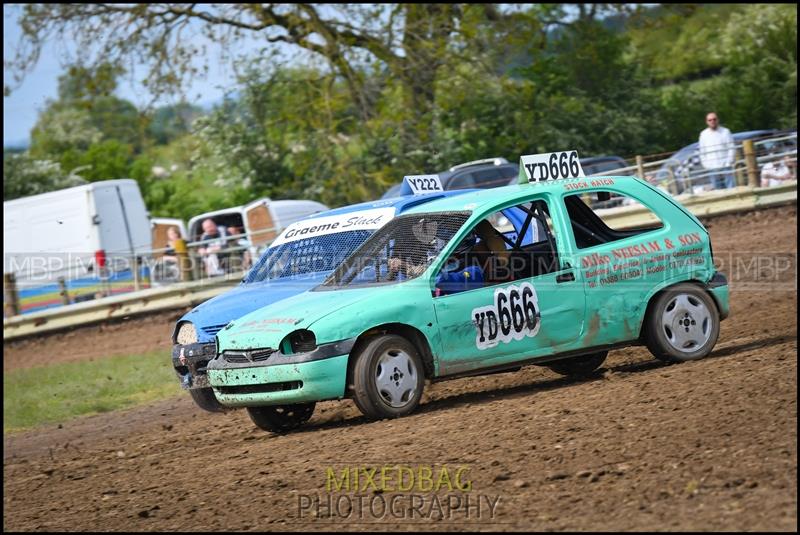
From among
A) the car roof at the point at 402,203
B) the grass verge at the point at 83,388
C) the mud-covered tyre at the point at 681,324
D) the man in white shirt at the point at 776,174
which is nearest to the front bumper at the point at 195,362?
the car roof at the point at 402,203

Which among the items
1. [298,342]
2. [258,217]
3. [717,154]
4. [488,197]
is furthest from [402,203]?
[258,217]

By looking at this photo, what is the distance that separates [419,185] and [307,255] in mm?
1290

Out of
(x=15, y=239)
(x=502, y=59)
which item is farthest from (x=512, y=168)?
(x=15, y=239)

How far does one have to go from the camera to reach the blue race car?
388 inches

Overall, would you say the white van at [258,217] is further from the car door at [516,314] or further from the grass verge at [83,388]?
the car door at [516,314]

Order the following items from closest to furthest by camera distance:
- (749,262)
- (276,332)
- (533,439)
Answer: (533,439)
(276,332)
(749,262)

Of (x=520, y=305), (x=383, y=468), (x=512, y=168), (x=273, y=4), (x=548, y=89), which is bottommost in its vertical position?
(x=383, y=468)

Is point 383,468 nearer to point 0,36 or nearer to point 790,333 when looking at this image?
point 790,333

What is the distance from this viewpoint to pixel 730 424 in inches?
241

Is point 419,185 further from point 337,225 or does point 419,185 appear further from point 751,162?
point 751,162

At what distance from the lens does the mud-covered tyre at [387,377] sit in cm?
798

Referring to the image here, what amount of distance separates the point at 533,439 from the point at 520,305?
212 cm

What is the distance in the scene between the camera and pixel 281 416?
905 cm

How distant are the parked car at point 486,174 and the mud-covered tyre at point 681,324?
12.1 metres
